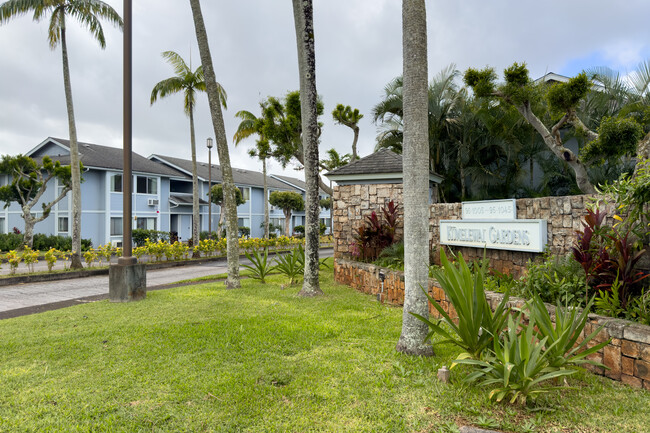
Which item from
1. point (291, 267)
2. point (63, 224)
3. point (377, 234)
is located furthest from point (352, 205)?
point (63, 224)

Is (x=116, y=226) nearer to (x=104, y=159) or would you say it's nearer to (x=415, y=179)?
(x=104, y=159)

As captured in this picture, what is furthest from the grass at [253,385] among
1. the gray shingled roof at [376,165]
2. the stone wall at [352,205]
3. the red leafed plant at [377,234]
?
the gray shingled roof at [376,165]

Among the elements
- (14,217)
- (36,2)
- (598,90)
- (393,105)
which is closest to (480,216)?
(598,90)

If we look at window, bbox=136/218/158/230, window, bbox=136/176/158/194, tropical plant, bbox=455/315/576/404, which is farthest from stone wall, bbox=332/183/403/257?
window, bbox=136/218/158/230

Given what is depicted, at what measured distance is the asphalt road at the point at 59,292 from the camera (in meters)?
8.24

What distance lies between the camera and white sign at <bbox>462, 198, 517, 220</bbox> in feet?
21.7

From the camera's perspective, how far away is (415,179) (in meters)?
4.37

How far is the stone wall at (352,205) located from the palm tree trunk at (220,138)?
2.86 m

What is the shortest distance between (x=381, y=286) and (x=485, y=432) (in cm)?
507

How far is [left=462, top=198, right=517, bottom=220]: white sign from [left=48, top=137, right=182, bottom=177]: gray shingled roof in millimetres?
22966

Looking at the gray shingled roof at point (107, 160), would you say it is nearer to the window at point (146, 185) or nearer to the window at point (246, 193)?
the window at point (146, 185)

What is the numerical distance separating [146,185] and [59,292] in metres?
18.1

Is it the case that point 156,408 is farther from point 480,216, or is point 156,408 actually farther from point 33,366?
point 480,216

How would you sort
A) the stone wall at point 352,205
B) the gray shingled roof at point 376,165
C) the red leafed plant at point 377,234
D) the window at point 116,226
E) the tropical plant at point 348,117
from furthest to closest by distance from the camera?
the window at point 116,226 < the tropical plant at point 348,117 < the gray shingled roof at point 376,165 < the stone wall at point 352,205 < the red leafed plant at point 377,234
